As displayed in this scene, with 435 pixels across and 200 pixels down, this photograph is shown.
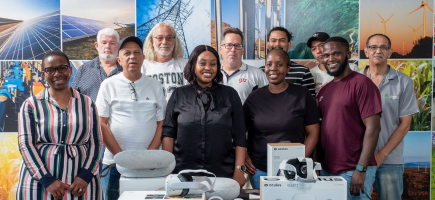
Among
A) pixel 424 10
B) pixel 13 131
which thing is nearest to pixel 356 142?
pixel 424 10

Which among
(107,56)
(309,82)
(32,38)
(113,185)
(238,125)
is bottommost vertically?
(113,185)

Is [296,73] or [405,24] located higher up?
[405,24]

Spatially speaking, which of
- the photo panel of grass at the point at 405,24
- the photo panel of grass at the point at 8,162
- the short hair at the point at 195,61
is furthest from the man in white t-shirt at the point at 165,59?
the photo panel of grass at the point at 405,24

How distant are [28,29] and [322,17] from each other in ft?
9.81

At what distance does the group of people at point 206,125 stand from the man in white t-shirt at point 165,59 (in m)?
0.31

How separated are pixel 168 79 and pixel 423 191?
293cm

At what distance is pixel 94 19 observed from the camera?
3979mm

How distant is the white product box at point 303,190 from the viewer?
1620mm

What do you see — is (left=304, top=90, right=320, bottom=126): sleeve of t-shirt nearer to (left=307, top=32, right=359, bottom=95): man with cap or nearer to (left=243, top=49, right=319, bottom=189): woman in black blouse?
(left=243, top=49, right=319, bottom=189): woman in black blouse

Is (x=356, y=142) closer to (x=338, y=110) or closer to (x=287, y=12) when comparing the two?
(x=338, y=110)

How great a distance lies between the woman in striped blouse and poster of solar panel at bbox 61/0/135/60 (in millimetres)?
1792

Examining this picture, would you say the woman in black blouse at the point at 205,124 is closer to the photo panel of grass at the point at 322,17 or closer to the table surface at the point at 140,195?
the table surface at the point at 140,195

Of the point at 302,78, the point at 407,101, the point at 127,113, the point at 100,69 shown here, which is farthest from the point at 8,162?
the point at 407,101

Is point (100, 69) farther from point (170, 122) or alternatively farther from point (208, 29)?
point (208, 29)
